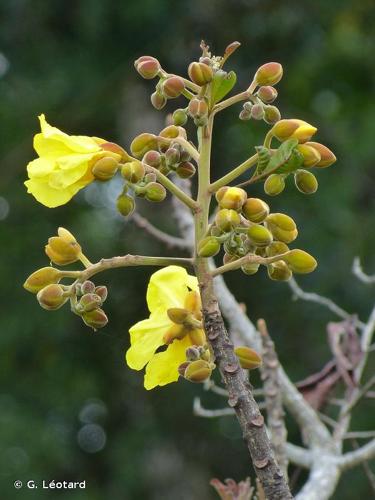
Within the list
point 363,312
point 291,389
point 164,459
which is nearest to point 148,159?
point 291,389

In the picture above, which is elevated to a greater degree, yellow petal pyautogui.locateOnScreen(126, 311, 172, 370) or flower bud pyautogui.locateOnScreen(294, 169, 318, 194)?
flower bud pyautogui.locateOnScreen(294, 169, 318, 194)

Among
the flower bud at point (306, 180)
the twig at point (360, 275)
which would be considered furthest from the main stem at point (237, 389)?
the twig at point (360, 275)

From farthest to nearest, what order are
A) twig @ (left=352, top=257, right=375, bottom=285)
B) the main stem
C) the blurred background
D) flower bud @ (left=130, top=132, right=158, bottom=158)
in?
the blurred background < twig @ (left=352, top=257, right=375, bottom=285) < flower bud @ (left=130, top=132, right=158, bottom=158) < the main stem

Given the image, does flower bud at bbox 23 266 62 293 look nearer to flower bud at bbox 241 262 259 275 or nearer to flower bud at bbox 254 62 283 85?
flower bud at bbox 241 262 259 275

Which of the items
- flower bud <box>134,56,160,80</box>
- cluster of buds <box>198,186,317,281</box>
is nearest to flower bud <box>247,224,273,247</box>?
cluster of buds <box>198,186,317,281</box>

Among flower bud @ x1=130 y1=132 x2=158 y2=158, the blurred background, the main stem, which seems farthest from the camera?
the blurred background

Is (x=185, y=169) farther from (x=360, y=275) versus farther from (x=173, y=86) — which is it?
(x=360, y=275)

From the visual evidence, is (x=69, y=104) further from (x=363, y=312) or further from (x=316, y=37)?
(x=363, y=312)
